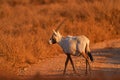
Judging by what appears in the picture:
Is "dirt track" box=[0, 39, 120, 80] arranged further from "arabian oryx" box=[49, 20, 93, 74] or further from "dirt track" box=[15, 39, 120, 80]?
"arabian oryx" box=[49, 20, 93, 74]

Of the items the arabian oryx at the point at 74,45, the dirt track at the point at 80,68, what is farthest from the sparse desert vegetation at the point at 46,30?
the arabian oryx at the point at 74,45

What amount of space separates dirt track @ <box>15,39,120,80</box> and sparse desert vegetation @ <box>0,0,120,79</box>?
577 mm

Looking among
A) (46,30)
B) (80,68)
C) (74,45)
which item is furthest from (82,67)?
(46,30)

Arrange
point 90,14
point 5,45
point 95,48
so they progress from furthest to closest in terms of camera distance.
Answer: point 90,14 → point 95,48 → point 5,45

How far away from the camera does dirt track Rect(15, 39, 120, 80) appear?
44.0 ft

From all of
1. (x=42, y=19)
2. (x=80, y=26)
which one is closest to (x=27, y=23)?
(x=42, y=19)

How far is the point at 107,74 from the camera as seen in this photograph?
13609 mm

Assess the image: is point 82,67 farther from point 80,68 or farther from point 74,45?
point 74,45

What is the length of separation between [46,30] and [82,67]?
17.7 feet

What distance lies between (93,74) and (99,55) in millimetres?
3451

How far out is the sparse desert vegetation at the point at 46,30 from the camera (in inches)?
647

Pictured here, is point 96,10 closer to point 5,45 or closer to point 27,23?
point 27,23

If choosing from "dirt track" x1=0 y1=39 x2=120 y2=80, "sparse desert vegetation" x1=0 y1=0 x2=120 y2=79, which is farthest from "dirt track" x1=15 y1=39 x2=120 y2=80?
"sparse desert vegetation" x1=0 y1=0 x2=120 y2=79

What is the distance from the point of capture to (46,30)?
20250 millimetres
